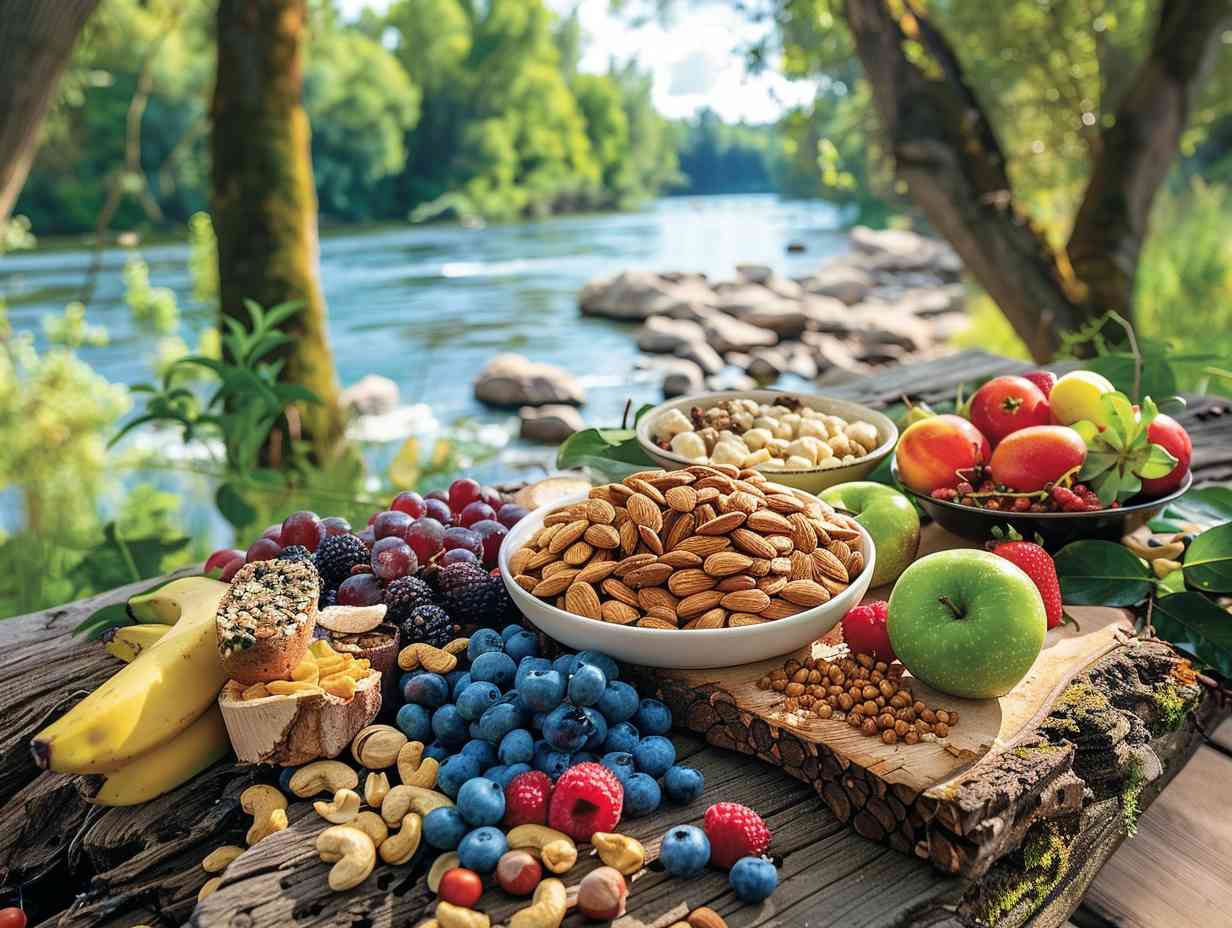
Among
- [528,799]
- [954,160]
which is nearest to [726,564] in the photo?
[528,799]

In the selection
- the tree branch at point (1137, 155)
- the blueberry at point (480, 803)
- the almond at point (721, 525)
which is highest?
the tree branch at point (1137, 155)

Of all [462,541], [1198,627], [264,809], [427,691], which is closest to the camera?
[264,809]

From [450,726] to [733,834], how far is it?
0.41m

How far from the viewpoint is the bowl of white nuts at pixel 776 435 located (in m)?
1.83

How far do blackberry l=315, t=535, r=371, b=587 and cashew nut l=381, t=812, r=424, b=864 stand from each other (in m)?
0.52

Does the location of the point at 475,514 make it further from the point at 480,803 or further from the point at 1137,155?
the point at 1137,155

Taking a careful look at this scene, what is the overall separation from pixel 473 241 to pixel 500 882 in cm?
1969

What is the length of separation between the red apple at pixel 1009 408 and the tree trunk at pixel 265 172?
8.60 feet

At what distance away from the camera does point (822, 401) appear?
218cm

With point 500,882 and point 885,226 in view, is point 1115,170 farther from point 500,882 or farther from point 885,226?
point 885,226

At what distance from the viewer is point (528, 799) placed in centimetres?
112

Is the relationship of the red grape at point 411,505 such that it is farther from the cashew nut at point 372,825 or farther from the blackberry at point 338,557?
the cashew nut at point 372,825

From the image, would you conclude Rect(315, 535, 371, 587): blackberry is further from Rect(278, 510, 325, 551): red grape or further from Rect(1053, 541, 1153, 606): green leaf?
Rect(1053, 541, 1153, 606): green leaf

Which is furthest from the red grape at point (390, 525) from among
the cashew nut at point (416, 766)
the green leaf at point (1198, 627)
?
the green leaf at point (1198, 627)
